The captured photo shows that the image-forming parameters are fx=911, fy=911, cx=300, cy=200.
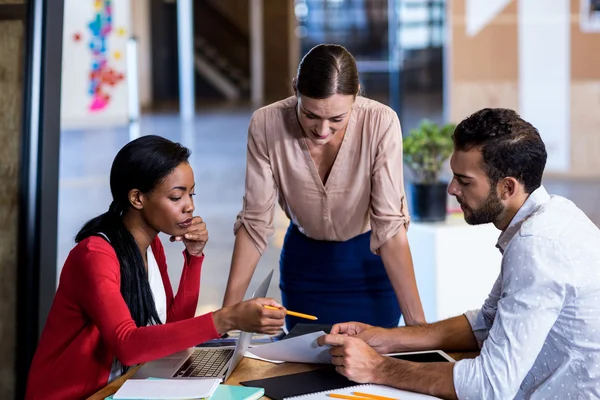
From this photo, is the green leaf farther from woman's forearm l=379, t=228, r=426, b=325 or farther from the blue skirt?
woman's forearm l=379, t=228, r=426, b=325

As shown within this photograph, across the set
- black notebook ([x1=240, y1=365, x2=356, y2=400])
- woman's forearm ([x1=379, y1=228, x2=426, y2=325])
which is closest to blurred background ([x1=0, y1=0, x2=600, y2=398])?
woman's forearm ([x1=379, y1=228, x2=426, y2=325])

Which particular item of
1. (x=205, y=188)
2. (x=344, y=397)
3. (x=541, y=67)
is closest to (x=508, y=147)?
(x=344, y=397)

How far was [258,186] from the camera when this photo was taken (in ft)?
9.18

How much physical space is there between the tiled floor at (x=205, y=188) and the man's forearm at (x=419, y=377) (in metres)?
3.24

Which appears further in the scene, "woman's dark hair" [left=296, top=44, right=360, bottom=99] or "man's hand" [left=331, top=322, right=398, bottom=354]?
"woman's dark hair" [left=296, top=44, right=360, bottom=99]

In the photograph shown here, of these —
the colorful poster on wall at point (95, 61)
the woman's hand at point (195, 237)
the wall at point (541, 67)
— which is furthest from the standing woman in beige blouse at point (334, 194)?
the wall at point (541, 67)

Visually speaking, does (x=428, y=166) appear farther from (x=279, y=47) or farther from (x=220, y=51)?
(x=220, y=51)

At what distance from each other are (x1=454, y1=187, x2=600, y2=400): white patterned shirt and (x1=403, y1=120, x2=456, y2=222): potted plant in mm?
2724

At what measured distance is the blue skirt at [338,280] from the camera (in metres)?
2.97

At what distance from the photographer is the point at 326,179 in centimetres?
285

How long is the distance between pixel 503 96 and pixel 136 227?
7580 mm

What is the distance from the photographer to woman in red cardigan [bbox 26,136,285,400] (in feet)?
7.00

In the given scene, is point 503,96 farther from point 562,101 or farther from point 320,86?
point 320,86

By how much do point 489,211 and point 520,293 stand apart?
237 mm
